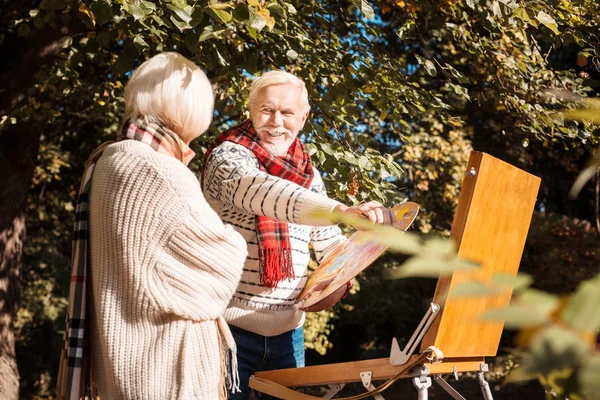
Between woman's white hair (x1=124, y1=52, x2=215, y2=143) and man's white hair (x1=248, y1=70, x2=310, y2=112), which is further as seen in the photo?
man's white hair (x1=248, y1=70, x2=310, y2=112)

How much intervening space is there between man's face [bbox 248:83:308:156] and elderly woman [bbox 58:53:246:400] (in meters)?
0.60

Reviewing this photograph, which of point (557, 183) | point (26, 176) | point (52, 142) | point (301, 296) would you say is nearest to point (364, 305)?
point (557, 183)

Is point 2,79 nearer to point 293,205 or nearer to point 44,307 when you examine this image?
point 293,205

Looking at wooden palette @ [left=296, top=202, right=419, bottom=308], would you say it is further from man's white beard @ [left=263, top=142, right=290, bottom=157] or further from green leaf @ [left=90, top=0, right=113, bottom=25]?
green leaf @ [left=90, top=0, right=113, bottom=25]

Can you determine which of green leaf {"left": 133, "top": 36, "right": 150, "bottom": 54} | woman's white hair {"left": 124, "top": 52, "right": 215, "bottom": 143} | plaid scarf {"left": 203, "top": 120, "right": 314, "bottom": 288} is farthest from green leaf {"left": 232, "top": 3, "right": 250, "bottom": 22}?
green leaf {"left": 133, "top": 36, "right": 150, "bottom": 54}

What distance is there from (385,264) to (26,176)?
189 inches

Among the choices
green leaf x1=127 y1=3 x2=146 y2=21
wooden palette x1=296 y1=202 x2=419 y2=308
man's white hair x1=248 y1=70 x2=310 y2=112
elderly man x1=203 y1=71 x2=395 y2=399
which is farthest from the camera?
green leaf x1=127 y1=3 x2=146 y2=21

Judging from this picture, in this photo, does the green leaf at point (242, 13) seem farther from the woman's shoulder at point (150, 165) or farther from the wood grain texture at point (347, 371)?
the wood grain texture at point (347, 371)

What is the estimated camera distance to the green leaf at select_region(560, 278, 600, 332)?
15.1 inches

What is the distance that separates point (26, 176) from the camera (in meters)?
6.74

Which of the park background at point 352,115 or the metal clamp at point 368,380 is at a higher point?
the park background at point 352,115

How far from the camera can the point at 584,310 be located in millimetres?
389

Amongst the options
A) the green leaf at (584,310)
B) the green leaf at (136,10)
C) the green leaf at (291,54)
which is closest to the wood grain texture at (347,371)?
the green leaf at (136,10)

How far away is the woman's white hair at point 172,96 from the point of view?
6.59 feet
